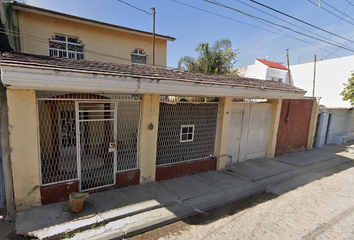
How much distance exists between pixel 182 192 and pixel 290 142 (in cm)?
732

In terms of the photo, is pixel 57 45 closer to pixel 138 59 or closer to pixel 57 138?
pixel 138 59

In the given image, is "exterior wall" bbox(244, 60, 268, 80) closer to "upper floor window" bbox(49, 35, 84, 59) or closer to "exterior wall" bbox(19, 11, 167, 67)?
"exterior wall" bbox(19, 11, 167, 67)

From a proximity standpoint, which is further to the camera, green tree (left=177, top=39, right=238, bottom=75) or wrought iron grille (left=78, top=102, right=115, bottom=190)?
green tree (left=177, top=39, right=238, bottom=75)

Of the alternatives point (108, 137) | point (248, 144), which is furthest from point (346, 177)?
point (108, 137)

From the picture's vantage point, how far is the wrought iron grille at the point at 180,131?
5516 mm

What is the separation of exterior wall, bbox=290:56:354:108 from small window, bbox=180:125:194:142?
57.3 feet

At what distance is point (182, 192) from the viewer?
15.8ft

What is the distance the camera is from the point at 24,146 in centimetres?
357

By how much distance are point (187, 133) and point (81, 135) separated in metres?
3.08

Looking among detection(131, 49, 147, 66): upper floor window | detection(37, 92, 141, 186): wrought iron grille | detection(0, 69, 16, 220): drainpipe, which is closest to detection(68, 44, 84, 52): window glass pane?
detection(131, 49, 147, 66): upper floor window

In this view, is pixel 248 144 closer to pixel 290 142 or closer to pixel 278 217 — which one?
pixel 290 142

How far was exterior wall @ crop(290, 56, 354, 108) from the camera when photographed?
16.5m

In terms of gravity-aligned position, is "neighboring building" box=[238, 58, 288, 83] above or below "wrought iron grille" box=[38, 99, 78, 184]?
above

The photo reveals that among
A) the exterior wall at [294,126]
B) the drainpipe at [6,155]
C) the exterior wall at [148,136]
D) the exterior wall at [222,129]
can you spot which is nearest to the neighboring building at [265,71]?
the exterior wall at [294,126]
